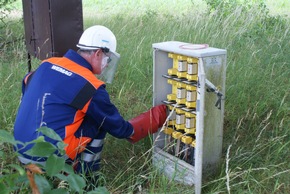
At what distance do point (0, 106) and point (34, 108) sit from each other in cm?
151

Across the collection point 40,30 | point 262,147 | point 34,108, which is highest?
point 40,30

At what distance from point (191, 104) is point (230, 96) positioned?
1320 millimetres

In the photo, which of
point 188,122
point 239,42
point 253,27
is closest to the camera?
point 188,122

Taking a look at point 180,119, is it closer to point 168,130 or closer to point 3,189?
point 168,130

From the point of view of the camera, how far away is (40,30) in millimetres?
5148

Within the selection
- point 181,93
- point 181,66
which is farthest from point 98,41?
point 181,93

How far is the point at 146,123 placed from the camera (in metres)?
4.12

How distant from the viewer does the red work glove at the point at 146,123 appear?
4094mm

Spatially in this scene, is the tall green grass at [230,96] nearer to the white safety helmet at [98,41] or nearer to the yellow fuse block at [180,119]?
the yellow fuse block at [180,119]

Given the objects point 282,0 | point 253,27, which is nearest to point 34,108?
point 253,27

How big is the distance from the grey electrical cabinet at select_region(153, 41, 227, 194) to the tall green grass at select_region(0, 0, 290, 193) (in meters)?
0.14

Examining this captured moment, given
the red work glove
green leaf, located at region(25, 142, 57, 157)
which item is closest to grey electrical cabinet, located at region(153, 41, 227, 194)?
the red work glove

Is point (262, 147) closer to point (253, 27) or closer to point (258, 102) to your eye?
point (258, 102)

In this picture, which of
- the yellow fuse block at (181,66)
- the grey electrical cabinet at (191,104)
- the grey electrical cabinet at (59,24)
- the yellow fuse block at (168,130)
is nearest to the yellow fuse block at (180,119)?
the grey electrical cabinet at (191,104)
